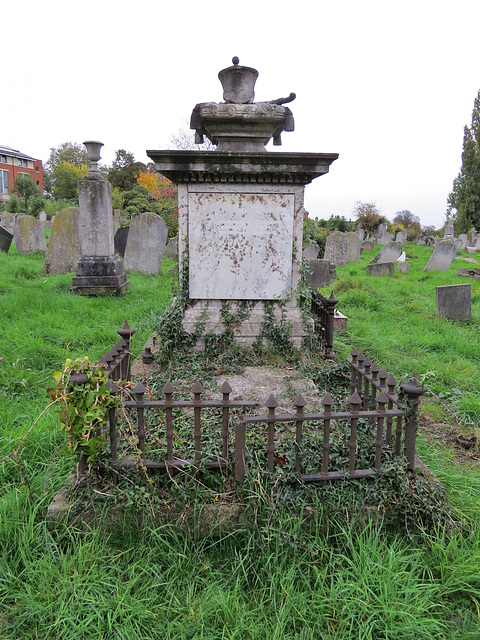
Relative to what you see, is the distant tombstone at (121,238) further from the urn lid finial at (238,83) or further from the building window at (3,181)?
the building window at (3,181)

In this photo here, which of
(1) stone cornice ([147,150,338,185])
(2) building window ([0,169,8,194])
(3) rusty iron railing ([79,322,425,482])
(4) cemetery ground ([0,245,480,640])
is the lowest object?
(4) cemetery ground ([0,245,480,640])

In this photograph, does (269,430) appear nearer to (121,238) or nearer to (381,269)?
(121,238)

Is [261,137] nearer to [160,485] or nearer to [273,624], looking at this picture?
[160,485]

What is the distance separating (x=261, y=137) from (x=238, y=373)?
93.4 inches

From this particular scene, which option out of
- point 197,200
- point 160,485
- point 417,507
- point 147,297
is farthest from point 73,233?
point 417,507

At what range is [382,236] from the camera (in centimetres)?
2694

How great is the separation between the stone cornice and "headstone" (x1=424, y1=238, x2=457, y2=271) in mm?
10676

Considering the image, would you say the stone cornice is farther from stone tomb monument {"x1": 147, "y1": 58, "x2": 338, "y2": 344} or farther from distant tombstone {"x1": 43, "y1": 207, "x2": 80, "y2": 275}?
distant tombstone {"x1": 43, "y1": 207, "x2": 80, "y2": 275}

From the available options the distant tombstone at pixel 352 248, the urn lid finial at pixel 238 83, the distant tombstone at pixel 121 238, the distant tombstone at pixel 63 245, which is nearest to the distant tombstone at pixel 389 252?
the distant tombstone at pixel 352 248

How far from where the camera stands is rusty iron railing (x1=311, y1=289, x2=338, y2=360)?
4590mm

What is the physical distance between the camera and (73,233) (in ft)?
32.6

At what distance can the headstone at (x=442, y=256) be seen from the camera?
13211 mm

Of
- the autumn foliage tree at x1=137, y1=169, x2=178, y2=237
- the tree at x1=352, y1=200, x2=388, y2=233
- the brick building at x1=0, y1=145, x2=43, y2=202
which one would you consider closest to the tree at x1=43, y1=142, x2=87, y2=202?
the brick building at x1=0, y1=145, x2=43, y2=202

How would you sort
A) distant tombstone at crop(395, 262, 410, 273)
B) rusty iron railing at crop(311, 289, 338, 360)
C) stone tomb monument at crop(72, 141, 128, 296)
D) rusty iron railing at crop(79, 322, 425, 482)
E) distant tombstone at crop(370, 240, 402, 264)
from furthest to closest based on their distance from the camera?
distant tombstone at crop(370, 240, 402, 264), distant tombstone at crop(395, 262, 410, 273), stone tomb monument at crop(72, 141, 128, 296), rusty iron railing at crop(311, 289, 338, 360), rusty iron railing at crop(79, 322, 425, 482)
